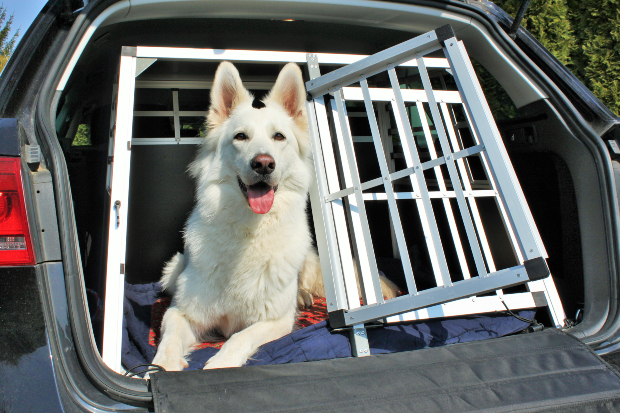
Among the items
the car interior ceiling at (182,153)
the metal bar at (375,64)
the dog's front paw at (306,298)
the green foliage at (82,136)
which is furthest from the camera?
the dog's front paw at (306,298)

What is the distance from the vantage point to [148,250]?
135 inches

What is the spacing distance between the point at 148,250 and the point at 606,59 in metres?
5.58

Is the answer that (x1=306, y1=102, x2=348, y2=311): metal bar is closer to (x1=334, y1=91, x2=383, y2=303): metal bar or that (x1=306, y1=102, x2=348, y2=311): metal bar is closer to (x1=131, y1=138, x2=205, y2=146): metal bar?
(x1=334, y1=91, x2=383, y2=303): metal bar

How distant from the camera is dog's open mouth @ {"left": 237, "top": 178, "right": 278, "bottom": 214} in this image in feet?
7.15

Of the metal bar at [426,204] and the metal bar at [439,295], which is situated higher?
the metal bar at [426,204]

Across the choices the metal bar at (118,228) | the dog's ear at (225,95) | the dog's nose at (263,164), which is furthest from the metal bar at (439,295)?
the dog's ear at (225,95)

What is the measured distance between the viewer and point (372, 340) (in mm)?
1907

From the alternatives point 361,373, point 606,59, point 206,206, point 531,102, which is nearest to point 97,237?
point 206,206

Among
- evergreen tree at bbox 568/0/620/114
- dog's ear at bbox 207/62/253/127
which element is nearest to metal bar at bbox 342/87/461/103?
dog's ear at bbox 207/62/253/127

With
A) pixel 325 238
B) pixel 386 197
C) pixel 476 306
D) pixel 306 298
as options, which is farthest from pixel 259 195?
pixel 476 306

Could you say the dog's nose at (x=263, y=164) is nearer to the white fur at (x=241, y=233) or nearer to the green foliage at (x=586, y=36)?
the white fur at (x=241, y=233)

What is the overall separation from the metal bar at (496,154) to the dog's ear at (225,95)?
129 centimetres

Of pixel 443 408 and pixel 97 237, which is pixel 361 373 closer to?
pixel 443 408

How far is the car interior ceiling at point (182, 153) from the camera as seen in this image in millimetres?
2160
